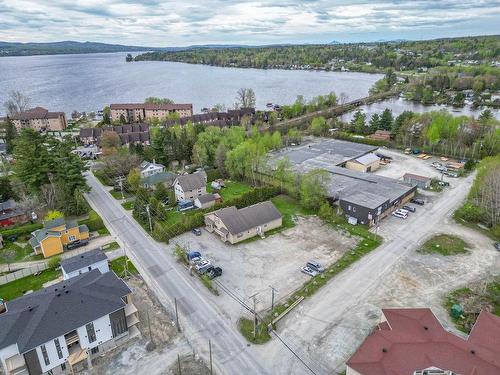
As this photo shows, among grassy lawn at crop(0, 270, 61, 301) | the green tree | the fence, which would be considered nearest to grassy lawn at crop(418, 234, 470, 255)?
the green tree

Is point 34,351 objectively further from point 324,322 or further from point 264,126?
point 264,126

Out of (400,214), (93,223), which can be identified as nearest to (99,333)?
(93,223)

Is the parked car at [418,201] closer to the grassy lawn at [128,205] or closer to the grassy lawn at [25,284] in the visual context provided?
the grassy lawn at [128,205]

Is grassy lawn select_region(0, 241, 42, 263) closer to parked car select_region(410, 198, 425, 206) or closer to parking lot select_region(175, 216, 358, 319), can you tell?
parking lot select_region(175, 216, 358, 319)

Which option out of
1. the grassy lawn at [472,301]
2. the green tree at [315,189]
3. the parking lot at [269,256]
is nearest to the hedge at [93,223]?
the parking lot at [269,256]

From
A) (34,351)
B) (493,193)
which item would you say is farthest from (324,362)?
(493,193)

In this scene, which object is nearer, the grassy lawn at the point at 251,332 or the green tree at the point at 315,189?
the grassy lawn at the point at 251,332
